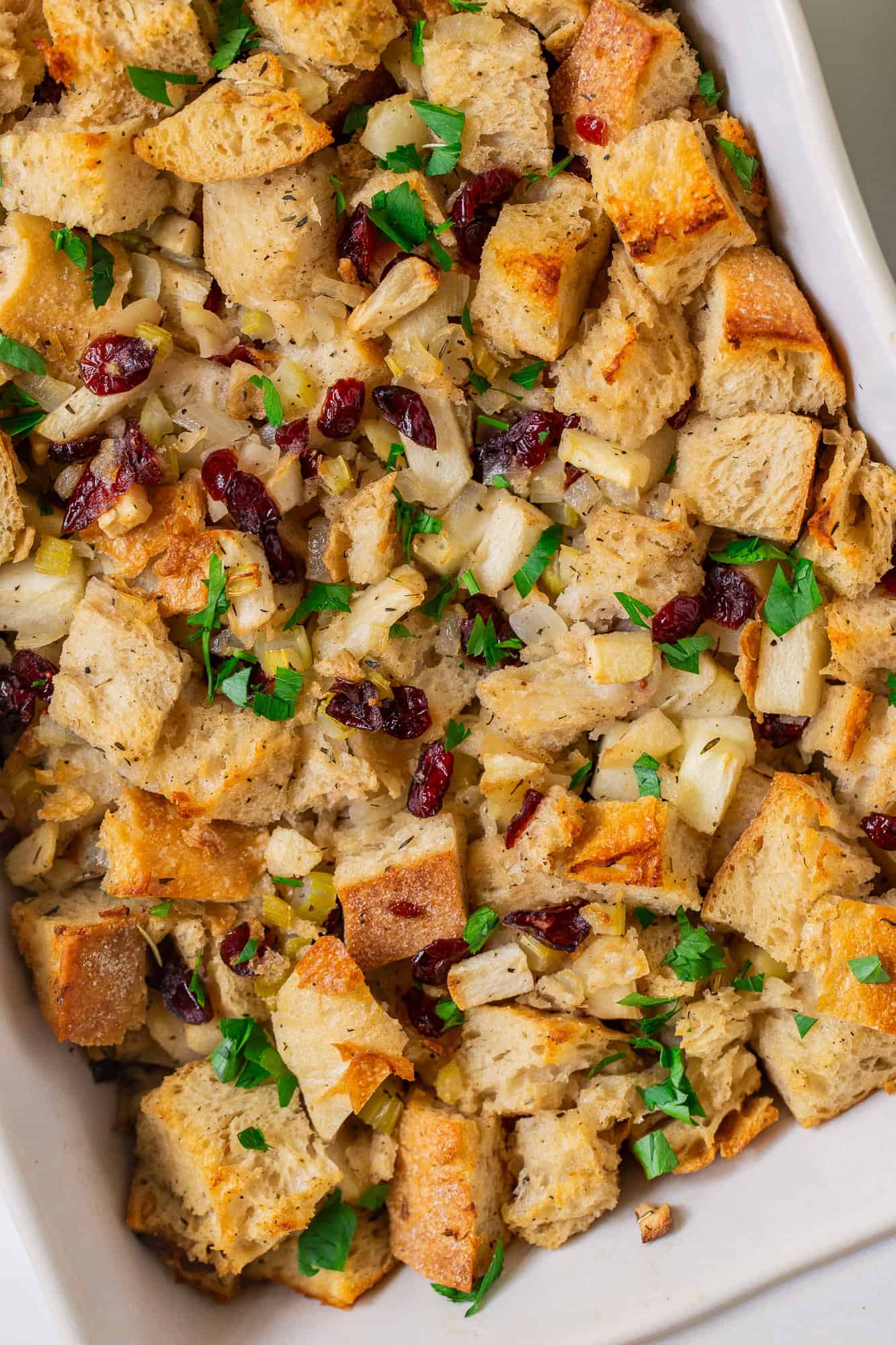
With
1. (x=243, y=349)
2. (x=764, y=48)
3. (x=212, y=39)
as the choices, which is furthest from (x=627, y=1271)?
(x=212, y=39)

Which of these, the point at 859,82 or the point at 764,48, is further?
the point at 859,82

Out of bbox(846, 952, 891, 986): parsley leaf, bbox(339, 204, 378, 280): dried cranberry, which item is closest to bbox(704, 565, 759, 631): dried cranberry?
bbox(846, 952, 891, 986): parsley leaf

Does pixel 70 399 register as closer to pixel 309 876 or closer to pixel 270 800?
pixel 270 800

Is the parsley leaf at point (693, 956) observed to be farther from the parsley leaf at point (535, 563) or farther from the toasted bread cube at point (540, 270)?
the toasted bread cube at point (540, 270)

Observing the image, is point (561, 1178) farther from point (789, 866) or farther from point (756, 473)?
point (756, 473)

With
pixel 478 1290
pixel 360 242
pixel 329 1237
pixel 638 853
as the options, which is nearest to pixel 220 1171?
pixel 329 1237

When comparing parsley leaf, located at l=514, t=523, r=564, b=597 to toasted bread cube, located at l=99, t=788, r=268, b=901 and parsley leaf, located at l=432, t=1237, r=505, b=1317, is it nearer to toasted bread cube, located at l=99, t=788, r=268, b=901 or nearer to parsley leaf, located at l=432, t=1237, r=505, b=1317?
toasted bread cube, located at l=99, t=788, r=268, b=901
